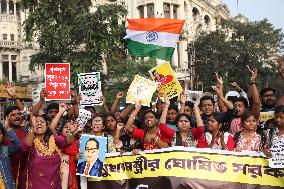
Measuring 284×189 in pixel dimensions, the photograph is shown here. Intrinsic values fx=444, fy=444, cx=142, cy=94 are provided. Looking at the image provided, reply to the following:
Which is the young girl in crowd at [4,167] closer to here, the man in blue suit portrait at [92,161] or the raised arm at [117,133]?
the man in blue suit portrait at [92,161]

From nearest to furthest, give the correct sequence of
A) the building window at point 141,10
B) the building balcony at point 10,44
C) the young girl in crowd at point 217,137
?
the young girl in crowd at point 217,137
the building balcony at point 10,44
the building window at point 141,10

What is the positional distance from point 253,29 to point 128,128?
38.3m

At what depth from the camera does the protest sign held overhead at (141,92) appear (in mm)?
6895

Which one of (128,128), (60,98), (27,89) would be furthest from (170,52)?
(27,89)

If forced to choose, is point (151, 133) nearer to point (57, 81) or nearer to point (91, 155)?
point (91, 155)

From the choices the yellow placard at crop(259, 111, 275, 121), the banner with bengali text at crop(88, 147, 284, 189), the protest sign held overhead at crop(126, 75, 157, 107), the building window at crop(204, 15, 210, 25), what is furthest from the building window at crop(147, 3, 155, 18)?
the banner with bengali text at crop(88, 147, 284, 189)

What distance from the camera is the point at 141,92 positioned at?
23.0 ft

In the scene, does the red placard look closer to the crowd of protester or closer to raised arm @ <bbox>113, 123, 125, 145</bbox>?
the crowd of protester

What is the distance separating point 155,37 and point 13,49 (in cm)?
4022

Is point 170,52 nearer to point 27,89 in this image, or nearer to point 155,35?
point 155,35

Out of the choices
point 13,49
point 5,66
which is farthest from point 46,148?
point 5,66

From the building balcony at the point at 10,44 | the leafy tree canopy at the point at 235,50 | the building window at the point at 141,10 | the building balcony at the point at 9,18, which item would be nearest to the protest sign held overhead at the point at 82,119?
the leafy tree canopy at the point at 235,50

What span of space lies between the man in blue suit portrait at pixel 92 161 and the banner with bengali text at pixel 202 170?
0.50m

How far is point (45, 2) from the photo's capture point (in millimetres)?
22562
